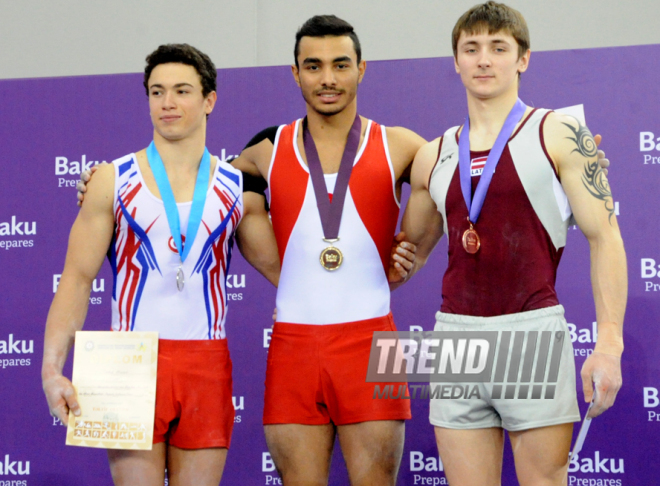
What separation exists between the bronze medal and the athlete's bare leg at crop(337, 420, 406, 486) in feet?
2.17

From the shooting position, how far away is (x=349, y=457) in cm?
236

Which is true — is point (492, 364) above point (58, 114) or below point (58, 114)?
below

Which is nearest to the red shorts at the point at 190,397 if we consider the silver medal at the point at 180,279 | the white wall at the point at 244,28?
the silver medal at the point at 180,279

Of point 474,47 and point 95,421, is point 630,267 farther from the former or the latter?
point 95,421

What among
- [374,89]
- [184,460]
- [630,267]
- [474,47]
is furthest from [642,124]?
[184,460]

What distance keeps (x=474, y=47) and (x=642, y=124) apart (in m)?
1.65

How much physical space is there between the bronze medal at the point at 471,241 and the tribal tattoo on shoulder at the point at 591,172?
0.35m

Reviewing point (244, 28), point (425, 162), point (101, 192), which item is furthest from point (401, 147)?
point (244, 28)

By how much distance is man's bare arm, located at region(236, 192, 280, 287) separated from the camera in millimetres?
2570

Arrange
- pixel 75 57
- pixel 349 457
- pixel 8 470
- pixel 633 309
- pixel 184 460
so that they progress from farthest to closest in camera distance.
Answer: pixel 75 57 → pixel 8 470 → pixel 633 309 → pixel 349 457 → pixel 184 460

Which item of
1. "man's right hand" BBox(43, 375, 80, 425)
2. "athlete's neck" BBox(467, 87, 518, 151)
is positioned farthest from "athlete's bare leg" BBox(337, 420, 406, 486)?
"athlete's neck" BBox(467, 87, 518, 151)

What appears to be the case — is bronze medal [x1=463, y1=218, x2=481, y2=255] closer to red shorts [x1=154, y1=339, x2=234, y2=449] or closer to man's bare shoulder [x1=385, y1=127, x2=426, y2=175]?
man's bare shoulder [x1=385, y1=127, x2=426, y2=175]

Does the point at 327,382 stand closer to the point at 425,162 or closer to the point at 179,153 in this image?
the point at 425,162

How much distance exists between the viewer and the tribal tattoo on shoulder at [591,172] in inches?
81.3
